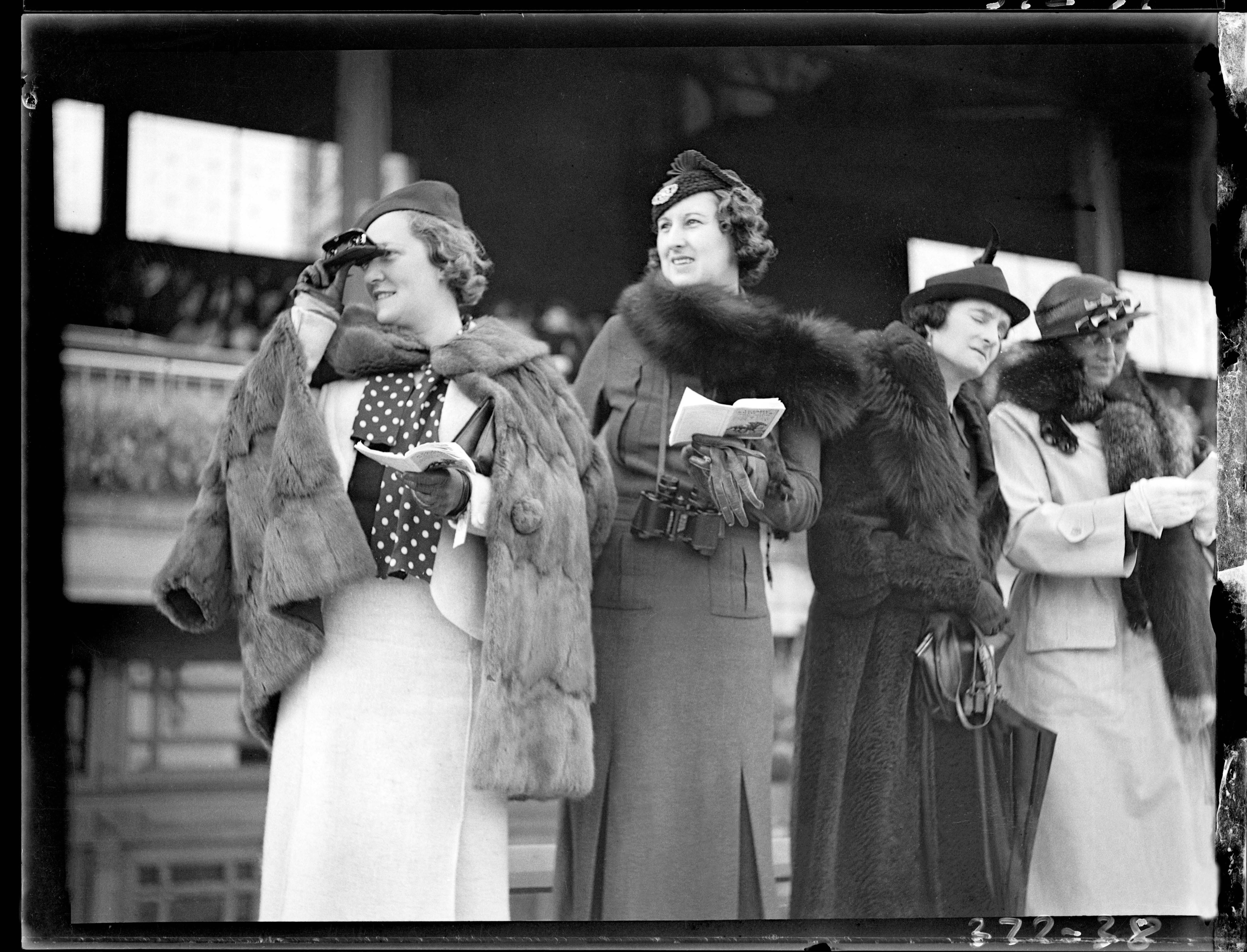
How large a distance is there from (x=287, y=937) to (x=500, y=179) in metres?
2.48

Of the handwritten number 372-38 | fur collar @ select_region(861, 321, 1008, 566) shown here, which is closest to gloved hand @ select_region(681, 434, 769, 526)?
fur collar @ select_region(861, 321, 1008, 566)

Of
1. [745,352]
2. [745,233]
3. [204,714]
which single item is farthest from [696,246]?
[204,714]

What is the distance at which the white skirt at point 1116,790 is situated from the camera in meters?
5.24

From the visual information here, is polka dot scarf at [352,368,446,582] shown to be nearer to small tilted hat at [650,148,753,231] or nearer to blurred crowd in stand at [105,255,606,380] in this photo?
blurred crowd in stand at [105,255,606,380]

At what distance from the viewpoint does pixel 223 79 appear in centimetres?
538

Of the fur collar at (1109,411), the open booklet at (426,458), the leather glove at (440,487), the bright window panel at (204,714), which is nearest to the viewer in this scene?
the open booklet at (426,458)

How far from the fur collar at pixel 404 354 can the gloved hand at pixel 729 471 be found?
2.05ft

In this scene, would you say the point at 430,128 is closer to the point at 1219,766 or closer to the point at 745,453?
the point at 745,453

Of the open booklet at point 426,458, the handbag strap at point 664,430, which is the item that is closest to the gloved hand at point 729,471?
the handbag strap at point 664,430

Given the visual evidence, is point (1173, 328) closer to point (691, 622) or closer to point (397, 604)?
point (691, 622)

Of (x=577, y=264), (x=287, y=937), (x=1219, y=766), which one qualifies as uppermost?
(x=577, y=264)

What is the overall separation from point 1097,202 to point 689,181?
1.37m

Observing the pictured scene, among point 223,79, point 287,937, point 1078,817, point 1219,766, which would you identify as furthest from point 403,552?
point 1219,766

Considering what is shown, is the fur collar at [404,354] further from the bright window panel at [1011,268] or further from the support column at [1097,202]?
the support column at [1097,202]
